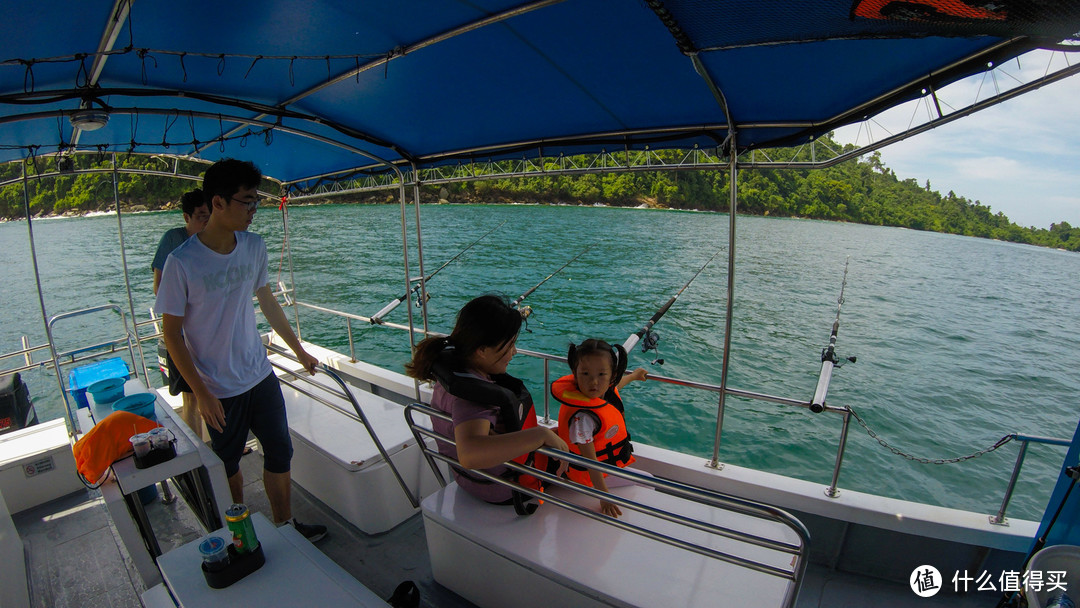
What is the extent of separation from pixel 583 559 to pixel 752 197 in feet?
114

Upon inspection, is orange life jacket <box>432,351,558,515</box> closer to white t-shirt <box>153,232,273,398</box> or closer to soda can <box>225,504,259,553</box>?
soda can <box>225,504,259,553</box>

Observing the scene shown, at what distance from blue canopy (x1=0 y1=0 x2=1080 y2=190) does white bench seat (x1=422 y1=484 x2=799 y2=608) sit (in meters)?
1.67

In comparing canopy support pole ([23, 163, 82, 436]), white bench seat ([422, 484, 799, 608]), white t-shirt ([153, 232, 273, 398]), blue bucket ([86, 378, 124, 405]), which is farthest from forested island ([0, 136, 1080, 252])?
white bench seat ([422, 484, 799, 608])

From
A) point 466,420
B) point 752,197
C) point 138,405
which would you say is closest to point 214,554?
point 466,420

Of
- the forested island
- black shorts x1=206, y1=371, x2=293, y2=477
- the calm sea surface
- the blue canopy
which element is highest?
the forested island

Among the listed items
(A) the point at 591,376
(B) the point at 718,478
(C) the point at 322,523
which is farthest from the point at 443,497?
(B) the point at 718,478

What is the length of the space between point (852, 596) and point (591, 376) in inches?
64.3

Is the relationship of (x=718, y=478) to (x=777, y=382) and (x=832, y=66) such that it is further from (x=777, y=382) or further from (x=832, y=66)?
(x=777, y=382)

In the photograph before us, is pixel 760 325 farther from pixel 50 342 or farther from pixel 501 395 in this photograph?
pixel 50 342

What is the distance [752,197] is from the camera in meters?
32.2

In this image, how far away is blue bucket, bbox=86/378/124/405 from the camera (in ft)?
8.07

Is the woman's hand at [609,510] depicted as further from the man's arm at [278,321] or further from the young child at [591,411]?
the man's arm at [278,321]

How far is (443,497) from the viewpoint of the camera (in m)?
1.88

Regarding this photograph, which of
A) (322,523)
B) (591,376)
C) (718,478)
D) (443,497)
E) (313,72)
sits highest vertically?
(313,72)
